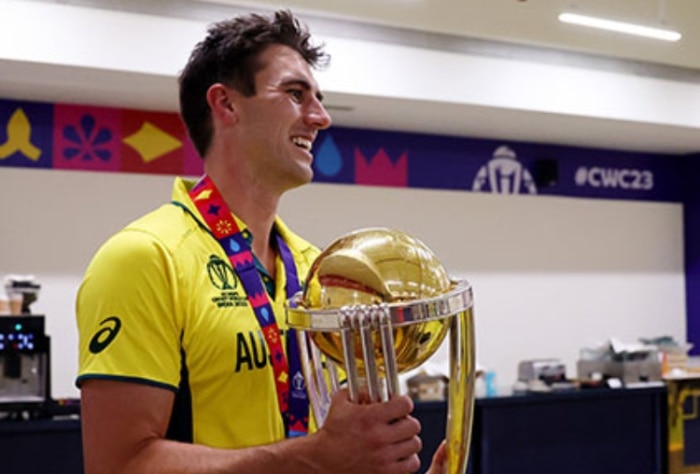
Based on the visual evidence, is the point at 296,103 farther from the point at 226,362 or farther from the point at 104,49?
the point at 104,49

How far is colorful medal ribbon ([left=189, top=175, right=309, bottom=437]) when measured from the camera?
132 cm

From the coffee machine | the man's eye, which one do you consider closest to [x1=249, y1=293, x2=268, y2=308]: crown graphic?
the man's eye

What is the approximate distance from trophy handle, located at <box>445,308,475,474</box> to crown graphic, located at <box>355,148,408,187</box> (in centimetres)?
486

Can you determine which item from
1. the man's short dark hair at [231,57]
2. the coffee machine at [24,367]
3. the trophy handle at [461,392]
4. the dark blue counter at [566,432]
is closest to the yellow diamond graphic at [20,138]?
the coffee machine at [24,367]

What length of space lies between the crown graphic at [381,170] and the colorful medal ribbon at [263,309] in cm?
464

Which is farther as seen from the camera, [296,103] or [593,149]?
[593,149]

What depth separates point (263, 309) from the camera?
1.33 m

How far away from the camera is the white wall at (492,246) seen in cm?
511

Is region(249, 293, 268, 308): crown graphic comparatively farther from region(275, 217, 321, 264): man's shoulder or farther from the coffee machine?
the coffee machine

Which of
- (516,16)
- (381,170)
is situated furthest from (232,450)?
(381,170)

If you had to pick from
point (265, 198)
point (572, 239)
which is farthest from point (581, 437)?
point (265, 198)

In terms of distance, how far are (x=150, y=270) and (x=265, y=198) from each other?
11.7 inches

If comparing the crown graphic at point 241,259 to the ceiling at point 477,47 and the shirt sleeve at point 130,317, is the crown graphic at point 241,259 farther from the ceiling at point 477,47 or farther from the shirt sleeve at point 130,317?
the ceiling at point 477,47

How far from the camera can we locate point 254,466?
43.7 inches
